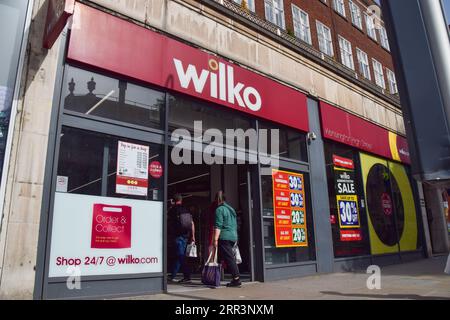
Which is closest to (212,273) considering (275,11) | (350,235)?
(350,235)

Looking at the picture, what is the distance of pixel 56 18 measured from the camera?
16.6 ft

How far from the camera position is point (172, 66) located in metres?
7.17

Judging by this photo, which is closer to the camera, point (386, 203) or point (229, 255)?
point (229, 255)

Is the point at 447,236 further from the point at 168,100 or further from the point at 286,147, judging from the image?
Answer: the point at 168,100

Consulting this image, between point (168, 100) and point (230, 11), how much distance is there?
3.10 metres

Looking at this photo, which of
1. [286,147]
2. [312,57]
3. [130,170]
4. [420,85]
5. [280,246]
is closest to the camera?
[420,85]

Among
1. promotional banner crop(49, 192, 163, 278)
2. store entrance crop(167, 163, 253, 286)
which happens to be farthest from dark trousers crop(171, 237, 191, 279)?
promotional banner crop(49, 192, 163, 278)

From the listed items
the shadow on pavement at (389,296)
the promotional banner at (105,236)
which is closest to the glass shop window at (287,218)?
the shadow on pavement at (389,296)

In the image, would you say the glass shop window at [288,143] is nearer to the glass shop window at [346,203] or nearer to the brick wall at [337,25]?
Answer: the glass shop window at [346,203]

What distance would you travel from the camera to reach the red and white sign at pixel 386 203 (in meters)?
12.4

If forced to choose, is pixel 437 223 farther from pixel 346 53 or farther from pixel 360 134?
pixel 346 53

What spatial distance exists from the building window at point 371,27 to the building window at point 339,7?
100 inches

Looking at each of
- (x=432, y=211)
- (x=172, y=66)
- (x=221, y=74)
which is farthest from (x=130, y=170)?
(x=432, y=211)

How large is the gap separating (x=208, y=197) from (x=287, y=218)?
2.60 m
